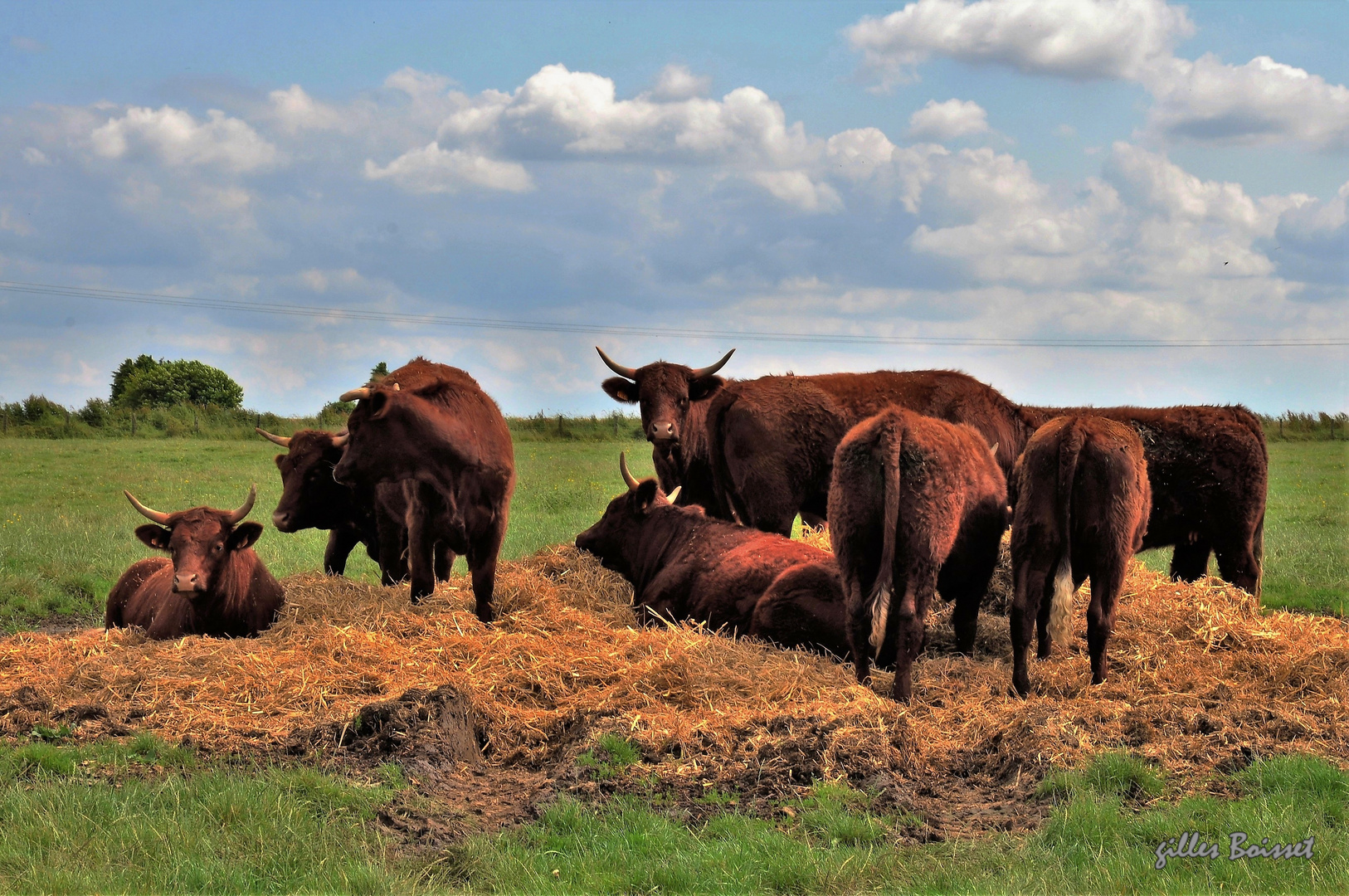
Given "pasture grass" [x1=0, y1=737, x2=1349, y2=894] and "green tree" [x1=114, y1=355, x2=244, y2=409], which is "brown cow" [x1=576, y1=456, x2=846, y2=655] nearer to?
"pasture grass" [x1=0, y1=737, x2=1349, y2=894]

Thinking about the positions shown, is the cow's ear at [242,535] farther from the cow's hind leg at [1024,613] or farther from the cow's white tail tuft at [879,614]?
the cow's hind leg at [1024,613]

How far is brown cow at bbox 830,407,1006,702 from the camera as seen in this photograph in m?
6.95

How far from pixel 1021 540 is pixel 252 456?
26312mm

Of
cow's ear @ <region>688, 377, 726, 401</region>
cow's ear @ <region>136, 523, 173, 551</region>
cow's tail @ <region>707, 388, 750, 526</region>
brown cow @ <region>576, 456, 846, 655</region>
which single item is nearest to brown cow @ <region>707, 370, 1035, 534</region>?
cow's tail @ <region>707, 388, 750, 526</region>

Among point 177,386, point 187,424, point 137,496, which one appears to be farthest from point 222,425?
point 177,386

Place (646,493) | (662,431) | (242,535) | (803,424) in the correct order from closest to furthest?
(242,535)
(646,493)
(803,424)
(662,431)

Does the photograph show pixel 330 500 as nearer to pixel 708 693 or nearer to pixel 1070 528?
pixel 708 693

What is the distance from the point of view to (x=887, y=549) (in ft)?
22.9

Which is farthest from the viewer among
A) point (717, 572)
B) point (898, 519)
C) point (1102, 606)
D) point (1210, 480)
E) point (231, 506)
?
point (231, 506)

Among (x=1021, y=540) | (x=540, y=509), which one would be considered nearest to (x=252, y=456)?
(x=540, y=509)

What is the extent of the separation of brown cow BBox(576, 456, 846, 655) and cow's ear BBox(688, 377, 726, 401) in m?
A: 1.39

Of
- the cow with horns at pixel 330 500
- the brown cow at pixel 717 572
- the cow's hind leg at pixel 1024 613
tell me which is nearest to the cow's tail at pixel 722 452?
the brown cow at pixel 717 572

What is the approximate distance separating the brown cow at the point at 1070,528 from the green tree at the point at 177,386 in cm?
5547

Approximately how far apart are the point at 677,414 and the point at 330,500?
137 inches
